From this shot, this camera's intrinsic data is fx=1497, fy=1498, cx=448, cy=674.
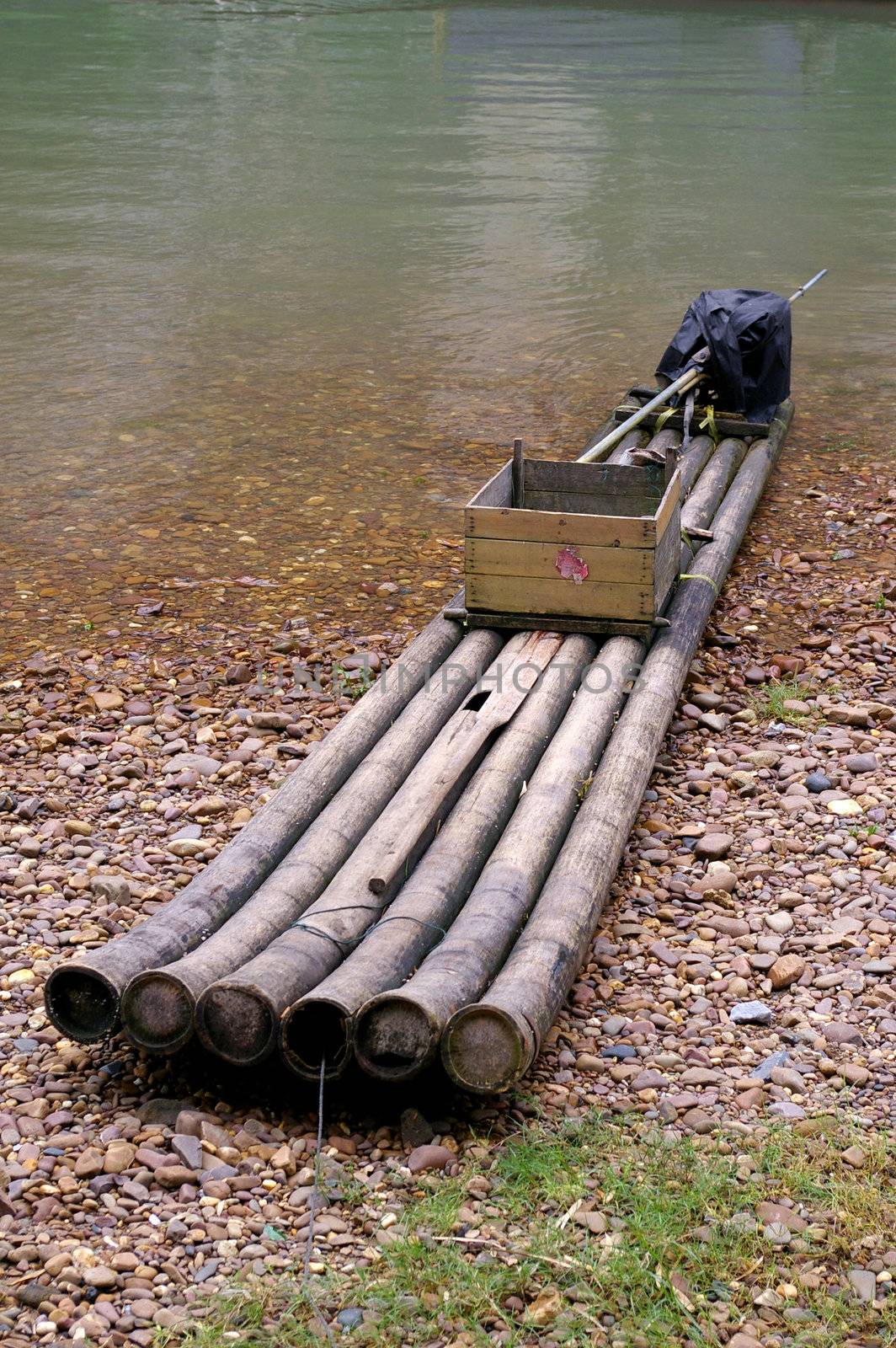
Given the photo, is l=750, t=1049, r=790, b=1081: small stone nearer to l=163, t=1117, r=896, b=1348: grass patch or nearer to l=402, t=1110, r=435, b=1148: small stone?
l=163, t=1117, r=896, b=1348: grass patch

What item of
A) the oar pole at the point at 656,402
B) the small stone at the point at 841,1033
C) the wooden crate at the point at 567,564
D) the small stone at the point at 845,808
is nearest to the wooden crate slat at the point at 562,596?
the wooden crate at the point at 567,564

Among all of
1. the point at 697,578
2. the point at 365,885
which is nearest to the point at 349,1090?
the point at 365,885

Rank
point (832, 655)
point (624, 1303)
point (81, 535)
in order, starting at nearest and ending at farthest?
point (624, 1303) → point (832, 655) → point (81, 535)

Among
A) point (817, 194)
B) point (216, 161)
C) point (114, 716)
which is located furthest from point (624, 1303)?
point (216, 161)

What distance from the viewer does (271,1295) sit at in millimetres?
3525

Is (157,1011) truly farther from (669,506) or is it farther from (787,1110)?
(669,506)

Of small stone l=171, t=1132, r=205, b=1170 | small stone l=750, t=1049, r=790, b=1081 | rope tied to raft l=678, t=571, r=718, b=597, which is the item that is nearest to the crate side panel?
rope tied to raft l=678, t=571, r=718, b=597

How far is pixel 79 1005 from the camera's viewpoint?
432 centimetres

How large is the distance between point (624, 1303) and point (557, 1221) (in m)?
0.28

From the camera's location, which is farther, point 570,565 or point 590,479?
point 590,479

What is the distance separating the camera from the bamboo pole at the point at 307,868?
419 cm

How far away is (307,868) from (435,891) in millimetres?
447

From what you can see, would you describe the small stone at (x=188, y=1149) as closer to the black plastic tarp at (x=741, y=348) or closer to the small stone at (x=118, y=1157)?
the small stone at (x=118, y=1157)

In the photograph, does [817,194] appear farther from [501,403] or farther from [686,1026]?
[686,1026]
